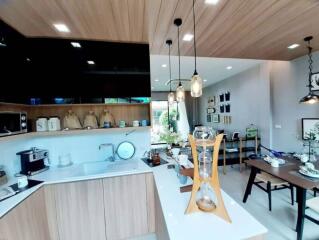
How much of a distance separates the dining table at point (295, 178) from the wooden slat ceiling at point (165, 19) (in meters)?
1.95

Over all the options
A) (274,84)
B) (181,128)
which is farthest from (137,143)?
(181,128)

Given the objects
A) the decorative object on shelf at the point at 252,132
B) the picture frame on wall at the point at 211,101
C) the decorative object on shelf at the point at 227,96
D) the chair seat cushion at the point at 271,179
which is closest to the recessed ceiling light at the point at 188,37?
the chair seat cushion at the point at 271,179

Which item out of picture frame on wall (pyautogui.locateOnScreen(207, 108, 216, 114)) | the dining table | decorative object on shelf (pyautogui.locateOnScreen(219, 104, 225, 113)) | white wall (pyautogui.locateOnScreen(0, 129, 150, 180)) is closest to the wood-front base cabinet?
white wall (pyautogui.locateOnScreen(0, 129, 150, 180))

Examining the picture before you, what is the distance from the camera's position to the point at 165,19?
1.94 m

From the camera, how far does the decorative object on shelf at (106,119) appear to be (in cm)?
248

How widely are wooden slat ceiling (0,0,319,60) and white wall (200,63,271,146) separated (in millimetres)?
2311

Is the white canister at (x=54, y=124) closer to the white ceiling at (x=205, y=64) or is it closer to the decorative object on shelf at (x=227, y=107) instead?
the white ceiling at (x=205, y=64)

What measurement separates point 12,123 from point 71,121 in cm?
66

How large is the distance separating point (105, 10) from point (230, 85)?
5.87 m

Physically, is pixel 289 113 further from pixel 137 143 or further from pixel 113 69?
pixel 113 69

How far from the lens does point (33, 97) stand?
219 centimetres

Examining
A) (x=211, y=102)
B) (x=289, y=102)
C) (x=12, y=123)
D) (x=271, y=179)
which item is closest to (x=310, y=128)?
(x=289, y=102)

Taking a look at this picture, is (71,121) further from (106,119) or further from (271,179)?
(271,179)

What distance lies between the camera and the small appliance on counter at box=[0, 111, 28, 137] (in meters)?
1.72
